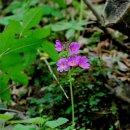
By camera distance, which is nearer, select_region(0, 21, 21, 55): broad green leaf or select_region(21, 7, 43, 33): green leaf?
select_region(0, 21, 21, 55): broad green leaf

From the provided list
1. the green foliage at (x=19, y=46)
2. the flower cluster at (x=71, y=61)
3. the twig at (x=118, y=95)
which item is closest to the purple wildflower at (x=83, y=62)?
the flower cluster at (x=71, y=61)

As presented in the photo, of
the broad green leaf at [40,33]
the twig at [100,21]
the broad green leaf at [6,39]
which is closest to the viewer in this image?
the broad green leaf at [6,39]

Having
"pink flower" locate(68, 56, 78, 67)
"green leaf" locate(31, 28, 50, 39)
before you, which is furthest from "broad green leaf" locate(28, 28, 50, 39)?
"pink flower" locate(68, 56, 78, 67)

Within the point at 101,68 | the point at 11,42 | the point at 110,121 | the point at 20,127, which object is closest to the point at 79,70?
the point at 101,68

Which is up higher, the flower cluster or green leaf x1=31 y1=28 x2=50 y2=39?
green leaf x1=31 y1=28 x2=50 y2=39

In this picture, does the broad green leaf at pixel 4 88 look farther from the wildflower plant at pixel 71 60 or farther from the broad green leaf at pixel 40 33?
the wildflower plant at pixel 71 60

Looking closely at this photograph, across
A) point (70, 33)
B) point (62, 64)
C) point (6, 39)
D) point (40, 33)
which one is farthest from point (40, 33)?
point (70, 33)

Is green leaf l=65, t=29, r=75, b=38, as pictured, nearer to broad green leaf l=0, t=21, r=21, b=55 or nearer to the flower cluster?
broad green leaf l=0, t=21, r=21, b=55

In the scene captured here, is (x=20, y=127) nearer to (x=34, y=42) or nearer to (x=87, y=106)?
(x=34, y=42)

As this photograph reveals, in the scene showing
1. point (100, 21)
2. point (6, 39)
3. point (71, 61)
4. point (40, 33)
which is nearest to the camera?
point (71, 61)

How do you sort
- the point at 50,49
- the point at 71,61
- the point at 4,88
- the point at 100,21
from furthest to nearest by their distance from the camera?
1. the point at 100,21
2. the point at 4,88
3. the point at 50,49
4. the point at 71,61

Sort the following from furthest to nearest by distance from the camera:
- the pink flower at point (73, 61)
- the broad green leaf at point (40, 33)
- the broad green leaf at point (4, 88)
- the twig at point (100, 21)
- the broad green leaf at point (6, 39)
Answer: the twig at point (100, 21) < the broad green leaf at point (4, 88) < the broad green leaf at point (40, 33) < the broad green leaf at point (6, 39) < the pink flower at point (73, 61)

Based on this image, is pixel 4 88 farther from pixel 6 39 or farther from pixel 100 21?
pixel 100 21
